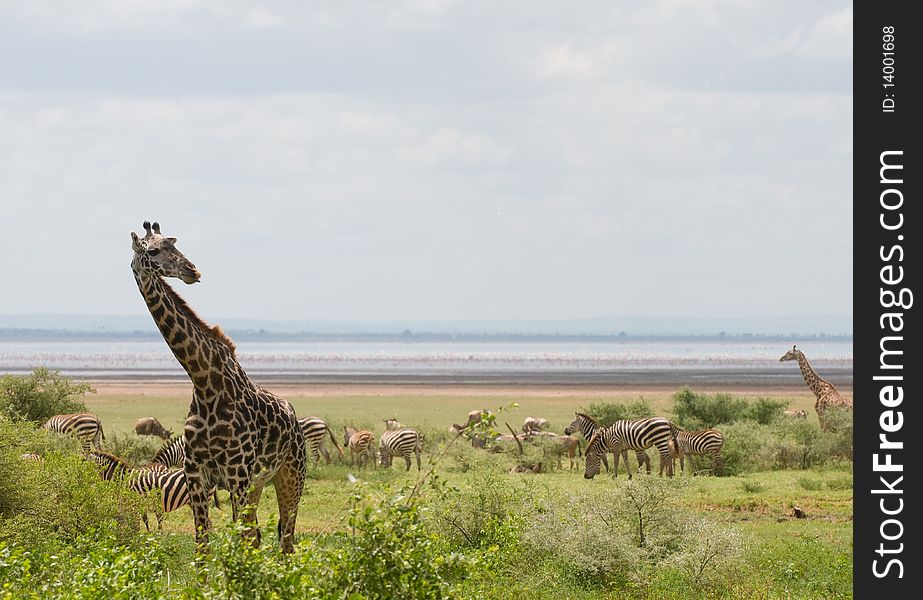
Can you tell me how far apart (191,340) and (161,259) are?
765 mm

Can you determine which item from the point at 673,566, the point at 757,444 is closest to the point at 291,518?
the point at 673,566

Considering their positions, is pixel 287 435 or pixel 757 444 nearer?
pixel 287 435

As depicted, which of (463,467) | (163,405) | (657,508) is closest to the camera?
(657,508)

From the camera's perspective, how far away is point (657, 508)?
13.1 metres

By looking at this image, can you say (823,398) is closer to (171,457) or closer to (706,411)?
(706,411)

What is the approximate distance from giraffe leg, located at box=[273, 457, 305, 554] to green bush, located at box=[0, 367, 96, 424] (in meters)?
11.5

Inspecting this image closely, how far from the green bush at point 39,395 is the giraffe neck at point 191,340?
12267 millimetres

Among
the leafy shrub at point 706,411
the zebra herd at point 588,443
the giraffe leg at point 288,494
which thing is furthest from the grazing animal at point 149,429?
the giraffe leg at point 288,494

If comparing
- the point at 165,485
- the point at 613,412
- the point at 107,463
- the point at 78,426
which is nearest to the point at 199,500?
the point at 165,485

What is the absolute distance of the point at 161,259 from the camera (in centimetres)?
999

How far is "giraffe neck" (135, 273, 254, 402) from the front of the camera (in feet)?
33.4

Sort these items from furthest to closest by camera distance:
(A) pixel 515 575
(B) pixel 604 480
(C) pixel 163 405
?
1. (C) pixel 163 405
2. (B) pixel 604 480
3. (A) pixel 515 575
